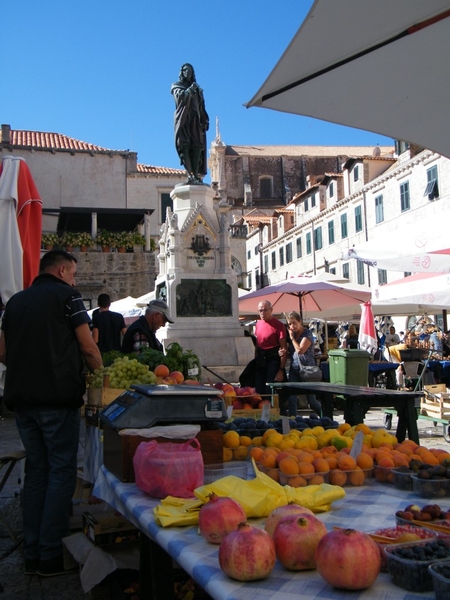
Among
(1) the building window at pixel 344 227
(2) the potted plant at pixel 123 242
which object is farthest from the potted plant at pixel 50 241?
(1) the building window at pixel 344 227

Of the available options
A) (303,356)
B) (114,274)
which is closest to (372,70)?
(303,356)

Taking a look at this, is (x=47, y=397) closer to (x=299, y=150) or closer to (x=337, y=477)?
(x=337, y=477)

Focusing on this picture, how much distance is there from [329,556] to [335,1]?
2450 millimetres

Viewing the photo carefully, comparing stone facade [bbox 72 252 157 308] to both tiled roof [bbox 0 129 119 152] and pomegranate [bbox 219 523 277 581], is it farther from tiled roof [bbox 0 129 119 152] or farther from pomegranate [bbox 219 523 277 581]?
pomegranate [bbox 219 523 277 581]

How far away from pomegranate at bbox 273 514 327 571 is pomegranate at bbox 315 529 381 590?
8 cm

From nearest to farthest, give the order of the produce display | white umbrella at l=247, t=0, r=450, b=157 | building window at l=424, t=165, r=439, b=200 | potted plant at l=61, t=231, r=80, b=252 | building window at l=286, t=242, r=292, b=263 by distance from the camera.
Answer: white umbrella at l=247, t=0, r=450, b=157 < the produce display < potted plant at l=61, t=231, r=80, b=252 < building window at l=424, t=165, r=439, b=200 < building window at l=286, t=242, r=292, b=263

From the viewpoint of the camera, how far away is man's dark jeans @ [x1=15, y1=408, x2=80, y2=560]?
356 cm

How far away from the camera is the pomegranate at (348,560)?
1522mm

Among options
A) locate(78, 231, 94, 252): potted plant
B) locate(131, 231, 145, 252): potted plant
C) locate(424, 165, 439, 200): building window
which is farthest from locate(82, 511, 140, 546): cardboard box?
locate(424, 165, 439, 200): building window

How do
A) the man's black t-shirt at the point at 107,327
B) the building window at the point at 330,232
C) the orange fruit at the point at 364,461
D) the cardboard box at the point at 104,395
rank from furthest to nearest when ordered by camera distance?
the building window at the point at 330,232 → the man's black t-shirt at the point at 107,327 → the cardboard box at the point at 104,395 → the orange fruit at the point at 364,461

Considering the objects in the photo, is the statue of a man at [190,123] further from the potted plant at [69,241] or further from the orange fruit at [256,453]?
the potted plant at [69,241]

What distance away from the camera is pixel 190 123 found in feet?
45.3

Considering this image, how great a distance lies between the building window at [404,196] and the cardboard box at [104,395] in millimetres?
29935

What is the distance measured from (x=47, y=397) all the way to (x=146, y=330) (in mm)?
3050
